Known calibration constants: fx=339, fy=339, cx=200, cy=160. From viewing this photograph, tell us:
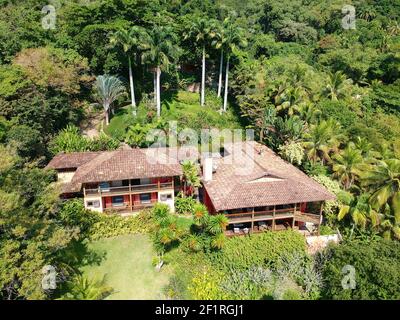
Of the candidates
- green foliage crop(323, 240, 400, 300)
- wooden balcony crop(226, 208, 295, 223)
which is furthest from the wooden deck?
green foliage crop(323, 240, 400, 300)

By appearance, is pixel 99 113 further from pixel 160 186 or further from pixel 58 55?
pixel 160 186

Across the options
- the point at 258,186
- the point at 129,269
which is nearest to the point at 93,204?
the point at 129,269

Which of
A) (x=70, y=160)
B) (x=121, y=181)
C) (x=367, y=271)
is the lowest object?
(x=367, y=271)

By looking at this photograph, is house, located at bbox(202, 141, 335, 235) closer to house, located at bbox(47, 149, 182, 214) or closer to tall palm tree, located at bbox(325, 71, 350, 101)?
house, located at bbox(47, 149, 182, 214)

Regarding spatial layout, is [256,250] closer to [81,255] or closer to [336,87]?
[81,255]

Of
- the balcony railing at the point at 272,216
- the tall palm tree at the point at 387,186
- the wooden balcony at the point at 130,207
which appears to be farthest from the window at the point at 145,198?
the tall palm tree at the point at 387,186

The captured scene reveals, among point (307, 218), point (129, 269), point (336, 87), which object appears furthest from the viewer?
point (336, 87)

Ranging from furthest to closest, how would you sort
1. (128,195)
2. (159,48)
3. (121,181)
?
(159,48), (128,195), (121,181)

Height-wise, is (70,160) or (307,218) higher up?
(70,160)

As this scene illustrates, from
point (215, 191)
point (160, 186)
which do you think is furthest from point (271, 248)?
point (160, 186)
